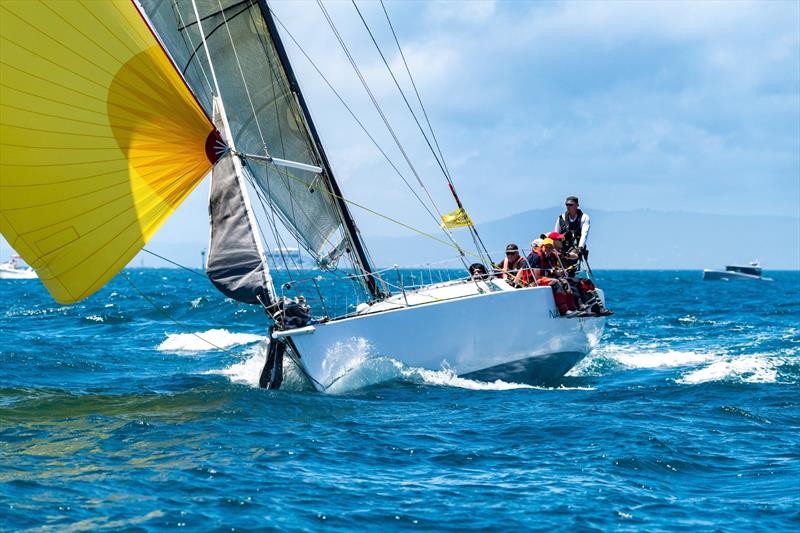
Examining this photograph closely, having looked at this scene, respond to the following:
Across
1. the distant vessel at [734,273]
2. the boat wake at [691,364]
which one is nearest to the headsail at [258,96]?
the boat wake at [691,364]

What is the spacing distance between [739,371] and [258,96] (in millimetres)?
8838

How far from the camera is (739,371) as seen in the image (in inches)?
607

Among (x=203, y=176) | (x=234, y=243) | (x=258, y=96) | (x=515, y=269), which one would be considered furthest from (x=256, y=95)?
(x=515, y=269)

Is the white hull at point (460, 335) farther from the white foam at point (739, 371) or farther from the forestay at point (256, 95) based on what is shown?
the forestay at point (256, 95)

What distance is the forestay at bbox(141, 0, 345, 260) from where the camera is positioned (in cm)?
1399

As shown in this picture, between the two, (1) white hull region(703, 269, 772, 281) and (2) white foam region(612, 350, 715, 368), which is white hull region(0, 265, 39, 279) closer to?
(1) white hull region(703, 269, 772, 281)

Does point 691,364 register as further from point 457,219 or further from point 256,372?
point 256,372

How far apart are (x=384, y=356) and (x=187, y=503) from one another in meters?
5.33

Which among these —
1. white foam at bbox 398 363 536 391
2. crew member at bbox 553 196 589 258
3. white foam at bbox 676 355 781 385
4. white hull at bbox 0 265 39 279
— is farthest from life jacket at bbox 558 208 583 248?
white hull at bbox 0 265 39 279

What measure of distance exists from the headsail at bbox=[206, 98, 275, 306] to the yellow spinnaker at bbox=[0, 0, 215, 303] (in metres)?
0.47

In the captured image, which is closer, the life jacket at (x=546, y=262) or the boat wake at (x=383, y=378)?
the boat wake at (x=383, y=378)

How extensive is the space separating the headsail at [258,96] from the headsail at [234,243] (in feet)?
6.85

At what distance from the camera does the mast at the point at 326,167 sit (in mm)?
14227

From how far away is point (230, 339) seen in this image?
22875 millimetres
